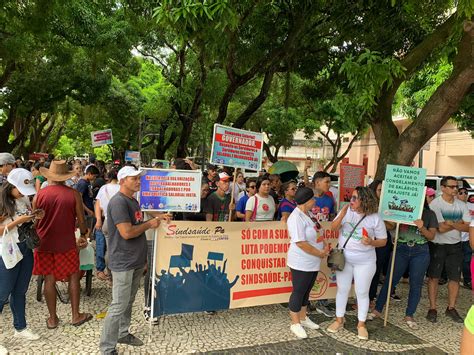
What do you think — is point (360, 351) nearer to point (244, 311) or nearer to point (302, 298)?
point (302, 298)

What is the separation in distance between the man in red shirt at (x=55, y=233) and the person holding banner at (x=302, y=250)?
246cm

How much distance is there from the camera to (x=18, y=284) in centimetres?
418

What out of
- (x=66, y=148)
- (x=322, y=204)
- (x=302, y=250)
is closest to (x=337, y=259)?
(x=302, y=250)

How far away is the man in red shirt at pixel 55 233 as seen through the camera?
4.40 m

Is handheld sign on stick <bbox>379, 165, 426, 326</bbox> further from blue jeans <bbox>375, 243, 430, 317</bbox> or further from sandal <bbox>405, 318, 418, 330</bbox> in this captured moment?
sandal <bbox>405, 318, 418, 330</bbox>

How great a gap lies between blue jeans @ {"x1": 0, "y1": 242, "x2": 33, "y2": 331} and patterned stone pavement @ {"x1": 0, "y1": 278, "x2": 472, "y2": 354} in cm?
26

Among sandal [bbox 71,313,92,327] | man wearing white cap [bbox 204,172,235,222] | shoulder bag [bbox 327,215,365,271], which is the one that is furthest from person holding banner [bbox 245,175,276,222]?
sandal [bbox 71,313,92,327]

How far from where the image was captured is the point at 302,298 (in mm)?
4578

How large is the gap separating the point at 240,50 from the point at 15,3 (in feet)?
16.5

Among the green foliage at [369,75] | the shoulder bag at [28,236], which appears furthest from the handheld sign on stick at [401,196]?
the shoulder bag at [28,236]

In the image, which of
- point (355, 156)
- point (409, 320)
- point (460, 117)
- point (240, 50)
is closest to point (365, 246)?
point (409, 320)

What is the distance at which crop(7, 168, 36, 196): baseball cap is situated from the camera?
3959mm

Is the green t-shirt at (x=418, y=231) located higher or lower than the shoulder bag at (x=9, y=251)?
higher

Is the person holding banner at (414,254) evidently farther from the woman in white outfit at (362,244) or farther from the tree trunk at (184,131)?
the tree trunk at (184,131)
